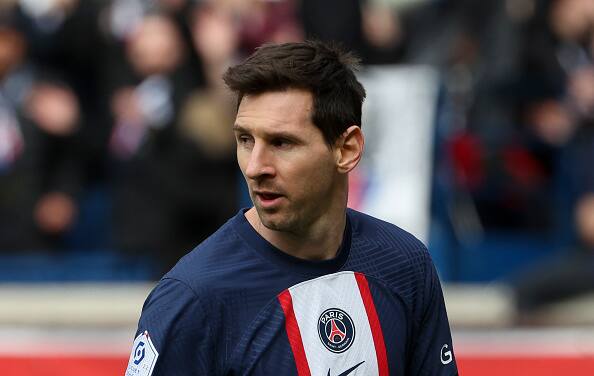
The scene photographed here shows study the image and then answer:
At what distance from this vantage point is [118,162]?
845cm

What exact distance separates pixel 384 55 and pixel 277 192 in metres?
5.55

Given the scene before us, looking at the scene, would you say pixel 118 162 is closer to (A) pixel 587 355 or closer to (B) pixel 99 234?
(B) pixel 99 234

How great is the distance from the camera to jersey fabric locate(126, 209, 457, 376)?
322 cm

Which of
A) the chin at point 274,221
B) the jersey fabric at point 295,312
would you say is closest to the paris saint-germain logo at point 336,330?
the jersey fabric at point 295,312

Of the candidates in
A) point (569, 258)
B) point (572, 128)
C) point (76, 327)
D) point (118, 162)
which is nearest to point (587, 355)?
point (569, 258)

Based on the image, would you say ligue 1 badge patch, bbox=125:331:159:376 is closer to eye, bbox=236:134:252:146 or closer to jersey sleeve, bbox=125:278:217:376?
jersey sleeve, bbox=125:278:217:376

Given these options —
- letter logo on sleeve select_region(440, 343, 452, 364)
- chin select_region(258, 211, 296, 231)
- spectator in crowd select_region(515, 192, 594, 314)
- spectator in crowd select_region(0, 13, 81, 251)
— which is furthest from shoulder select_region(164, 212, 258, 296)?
spectator in crowd select_region(0, 13, 81, 251)

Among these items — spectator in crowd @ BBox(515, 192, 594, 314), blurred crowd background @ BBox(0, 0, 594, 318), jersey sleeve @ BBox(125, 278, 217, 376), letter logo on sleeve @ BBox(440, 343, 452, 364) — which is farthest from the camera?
blurred crowd background @ BBox(0, 0, 594, 318)

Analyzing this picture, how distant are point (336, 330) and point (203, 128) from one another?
16.6 feet

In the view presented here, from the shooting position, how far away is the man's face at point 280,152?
3.26 m

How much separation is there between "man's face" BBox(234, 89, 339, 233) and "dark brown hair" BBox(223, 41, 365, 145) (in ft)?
0.08

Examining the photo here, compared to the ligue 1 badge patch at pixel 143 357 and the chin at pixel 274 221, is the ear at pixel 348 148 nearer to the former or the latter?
the chin at pixel 274 221

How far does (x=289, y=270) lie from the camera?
341 cm

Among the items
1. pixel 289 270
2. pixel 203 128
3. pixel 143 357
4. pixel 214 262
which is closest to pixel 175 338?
pixel 143 357
